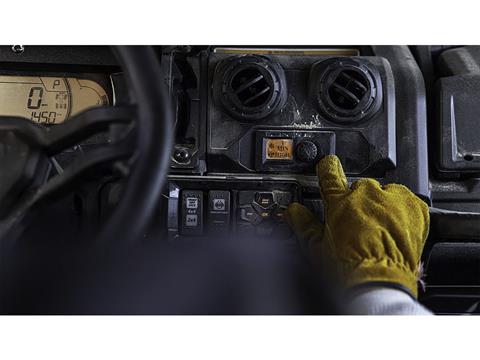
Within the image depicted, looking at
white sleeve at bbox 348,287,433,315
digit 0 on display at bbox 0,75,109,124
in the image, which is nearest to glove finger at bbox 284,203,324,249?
white sleeve at bbox 348,287,433,315

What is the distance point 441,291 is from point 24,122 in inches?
47.0

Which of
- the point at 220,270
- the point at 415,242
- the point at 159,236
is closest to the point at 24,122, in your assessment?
the point at 220,270

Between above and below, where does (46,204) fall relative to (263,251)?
above

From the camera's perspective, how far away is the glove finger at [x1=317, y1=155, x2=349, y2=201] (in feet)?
5.20

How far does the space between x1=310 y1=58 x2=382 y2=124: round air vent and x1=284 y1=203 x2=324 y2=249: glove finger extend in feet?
0.88

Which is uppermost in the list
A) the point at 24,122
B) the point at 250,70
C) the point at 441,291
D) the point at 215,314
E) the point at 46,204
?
the point at 250,70

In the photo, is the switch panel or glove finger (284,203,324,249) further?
the switch panel

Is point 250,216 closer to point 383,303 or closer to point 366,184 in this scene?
point 366,184

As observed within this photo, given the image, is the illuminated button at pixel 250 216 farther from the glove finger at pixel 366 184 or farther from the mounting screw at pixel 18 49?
the mounting screw at pixel 18 49

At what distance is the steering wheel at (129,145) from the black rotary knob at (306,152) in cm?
78

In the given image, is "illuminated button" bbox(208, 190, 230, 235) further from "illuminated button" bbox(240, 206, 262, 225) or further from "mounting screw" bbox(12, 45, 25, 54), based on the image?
"mounting screw" bbox(12, 45, 25, 54)

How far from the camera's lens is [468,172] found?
1792 millimetres

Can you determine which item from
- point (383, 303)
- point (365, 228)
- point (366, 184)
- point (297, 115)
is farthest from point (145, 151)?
point (297, 115)

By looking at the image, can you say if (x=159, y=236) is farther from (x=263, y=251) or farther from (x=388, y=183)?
(x=388, y=183)
